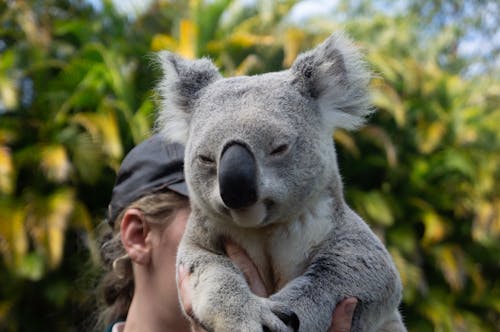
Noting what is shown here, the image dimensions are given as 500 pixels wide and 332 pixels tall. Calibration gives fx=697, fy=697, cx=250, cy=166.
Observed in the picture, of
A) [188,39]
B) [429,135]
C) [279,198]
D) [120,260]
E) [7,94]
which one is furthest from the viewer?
[429,135]

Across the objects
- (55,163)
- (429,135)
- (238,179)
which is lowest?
(429,135)

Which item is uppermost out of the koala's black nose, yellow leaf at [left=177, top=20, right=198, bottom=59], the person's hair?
yellow leaf at [left=177, top=20, right=198, bottom=59]

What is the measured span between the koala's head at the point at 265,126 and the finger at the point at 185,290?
25 centimetres

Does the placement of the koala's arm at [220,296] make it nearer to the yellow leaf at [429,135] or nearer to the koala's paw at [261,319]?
the koala's paw at [261,319]

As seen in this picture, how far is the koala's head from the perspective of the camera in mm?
2117

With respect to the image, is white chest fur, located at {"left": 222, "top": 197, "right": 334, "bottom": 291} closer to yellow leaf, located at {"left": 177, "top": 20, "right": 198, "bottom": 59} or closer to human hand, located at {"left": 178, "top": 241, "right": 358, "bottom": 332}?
human hand, located at {"left": 178, "top": 241, "right": 358, "bottom": 332}

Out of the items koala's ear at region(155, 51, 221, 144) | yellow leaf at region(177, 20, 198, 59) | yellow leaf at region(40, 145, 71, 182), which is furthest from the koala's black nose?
yellow leaf at region(177, 20, 198, 59)

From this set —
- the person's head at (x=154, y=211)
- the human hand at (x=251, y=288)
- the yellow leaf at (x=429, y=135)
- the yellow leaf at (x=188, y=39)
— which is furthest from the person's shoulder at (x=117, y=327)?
the yellow leaf at (x=429, y=135)

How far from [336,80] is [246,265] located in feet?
2.45

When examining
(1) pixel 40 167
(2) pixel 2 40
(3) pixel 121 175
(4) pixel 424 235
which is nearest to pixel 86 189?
(1) pixel 40 167

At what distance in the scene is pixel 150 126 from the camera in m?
8.87

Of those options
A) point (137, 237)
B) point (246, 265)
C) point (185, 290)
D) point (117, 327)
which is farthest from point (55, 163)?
point (246, 265)

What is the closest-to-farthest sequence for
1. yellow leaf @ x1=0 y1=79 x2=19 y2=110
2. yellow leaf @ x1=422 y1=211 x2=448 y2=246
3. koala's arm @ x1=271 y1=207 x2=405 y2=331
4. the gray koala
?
the gray koala, koala's arm @ x1=271 y1=207 x2=405 y2=331, yellow leaf @ x1=0 y1=79 x2=19 y2=110, yellow leaf @ x1=422 y1=211 x2=448 y2=246

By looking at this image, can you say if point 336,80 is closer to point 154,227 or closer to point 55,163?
point 154,227
